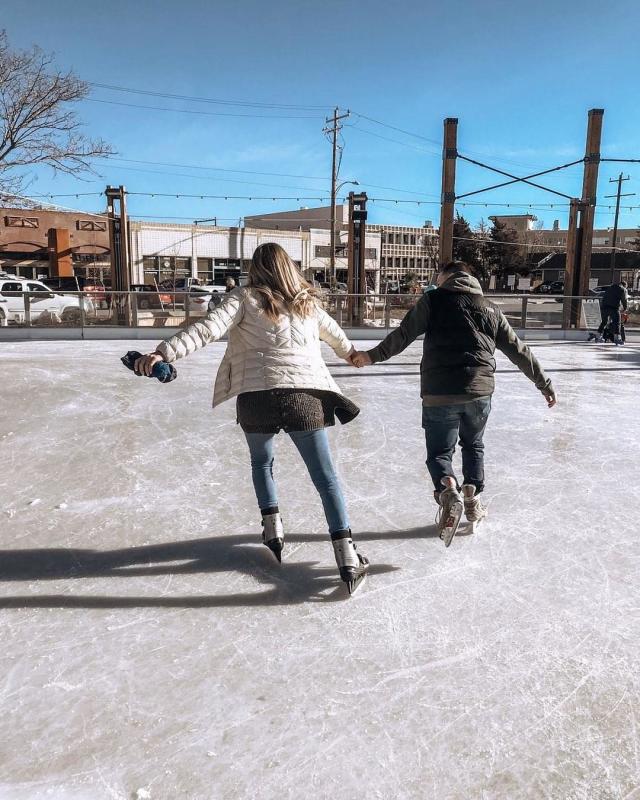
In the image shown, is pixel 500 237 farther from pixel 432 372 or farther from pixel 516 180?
pixel 432 372

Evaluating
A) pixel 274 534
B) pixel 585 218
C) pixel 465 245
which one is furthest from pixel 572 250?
pixel 465 245

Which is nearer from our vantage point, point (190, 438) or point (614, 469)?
point (614, 469)

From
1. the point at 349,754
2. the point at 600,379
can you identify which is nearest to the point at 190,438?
the point at 349,754

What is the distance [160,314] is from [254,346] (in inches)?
481

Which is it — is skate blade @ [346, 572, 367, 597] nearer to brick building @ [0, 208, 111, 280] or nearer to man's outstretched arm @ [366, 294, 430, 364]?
man's outstretched arm @ [366, 294, 430, 364]

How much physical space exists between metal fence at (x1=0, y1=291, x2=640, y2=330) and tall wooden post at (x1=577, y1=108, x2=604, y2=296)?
1994 millimetres

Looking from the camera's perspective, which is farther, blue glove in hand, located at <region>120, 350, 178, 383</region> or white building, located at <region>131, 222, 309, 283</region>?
white building, located at <region>131, 222, 309, 283</region>

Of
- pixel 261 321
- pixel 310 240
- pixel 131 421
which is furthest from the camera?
pixel 310 240

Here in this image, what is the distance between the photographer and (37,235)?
117 ft

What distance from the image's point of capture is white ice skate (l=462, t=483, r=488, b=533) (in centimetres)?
319

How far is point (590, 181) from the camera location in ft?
52.0

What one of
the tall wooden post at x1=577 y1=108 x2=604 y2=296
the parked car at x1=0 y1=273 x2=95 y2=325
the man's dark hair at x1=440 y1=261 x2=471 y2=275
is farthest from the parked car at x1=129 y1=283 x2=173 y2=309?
the man's dark hair at x1=440 y1=261 x2=471 y2=275

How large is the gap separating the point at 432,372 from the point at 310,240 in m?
47.7

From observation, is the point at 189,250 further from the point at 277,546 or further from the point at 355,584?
the point at 355,584
